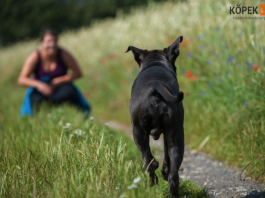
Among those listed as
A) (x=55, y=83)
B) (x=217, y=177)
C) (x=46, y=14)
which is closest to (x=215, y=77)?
(x=217, y=177)

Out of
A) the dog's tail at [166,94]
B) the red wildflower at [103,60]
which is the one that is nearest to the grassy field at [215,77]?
the red wildflower at [103,60]

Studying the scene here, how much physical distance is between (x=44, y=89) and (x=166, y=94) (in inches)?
138

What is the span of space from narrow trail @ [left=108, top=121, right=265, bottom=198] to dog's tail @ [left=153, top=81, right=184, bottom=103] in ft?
3.44

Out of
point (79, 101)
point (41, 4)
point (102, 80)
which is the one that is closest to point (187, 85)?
point (79, 101)

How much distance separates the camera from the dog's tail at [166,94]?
1.72 meters

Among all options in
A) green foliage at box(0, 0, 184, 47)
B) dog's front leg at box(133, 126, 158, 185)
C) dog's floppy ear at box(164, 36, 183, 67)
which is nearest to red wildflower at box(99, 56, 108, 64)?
dog's floppy ear at box(164, 36, 183, 67)

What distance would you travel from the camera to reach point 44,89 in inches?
192

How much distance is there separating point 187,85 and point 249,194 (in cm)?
264

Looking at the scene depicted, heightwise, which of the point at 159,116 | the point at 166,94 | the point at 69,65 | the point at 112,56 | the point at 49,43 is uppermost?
the point at 112,56

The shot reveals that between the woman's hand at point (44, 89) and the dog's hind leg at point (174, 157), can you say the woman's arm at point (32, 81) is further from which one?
the dog's hind leg at point (174, 157)

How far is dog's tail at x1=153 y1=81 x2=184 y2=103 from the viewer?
1.72 meters

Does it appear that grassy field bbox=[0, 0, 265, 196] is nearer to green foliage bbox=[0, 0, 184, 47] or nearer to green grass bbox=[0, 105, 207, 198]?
green grass bbox=[0, 105, 207, 198]

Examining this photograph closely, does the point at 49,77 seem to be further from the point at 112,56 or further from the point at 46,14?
the point at 46,14

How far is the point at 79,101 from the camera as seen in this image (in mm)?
5316
